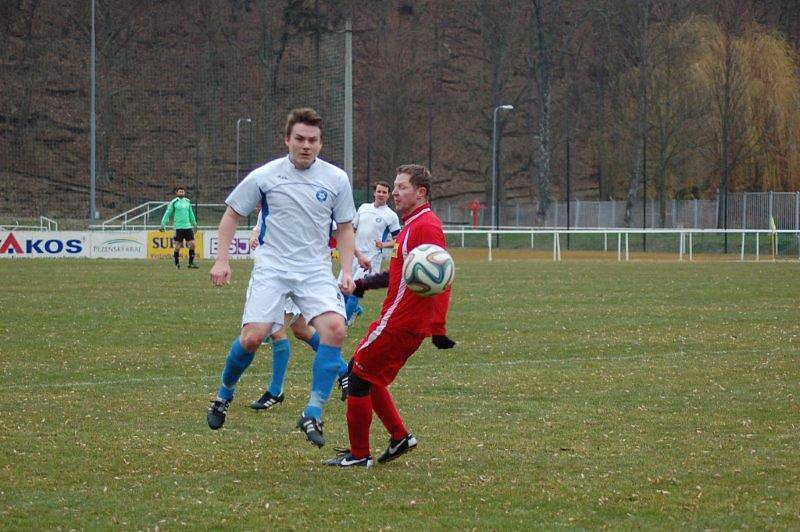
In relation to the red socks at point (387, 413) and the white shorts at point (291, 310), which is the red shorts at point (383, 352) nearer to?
the red socks at point (387, 413)

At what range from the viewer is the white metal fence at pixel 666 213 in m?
45.9

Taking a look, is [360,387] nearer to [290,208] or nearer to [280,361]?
[290,208]

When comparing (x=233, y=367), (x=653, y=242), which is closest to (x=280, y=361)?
(x=233, y=367)

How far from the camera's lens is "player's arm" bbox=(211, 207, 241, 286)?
25.2 feet

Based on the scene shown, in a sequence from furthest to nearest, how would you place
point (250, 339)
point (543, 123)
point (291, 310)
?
point (543, 123), point (291, 310), point (250, 339)

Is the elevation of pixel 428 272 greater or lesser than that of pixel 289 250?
lesser

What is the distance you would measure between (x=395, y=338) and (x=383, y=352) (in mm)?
109

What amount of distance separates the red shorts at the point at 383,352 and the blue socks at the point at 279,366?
2.35 metres

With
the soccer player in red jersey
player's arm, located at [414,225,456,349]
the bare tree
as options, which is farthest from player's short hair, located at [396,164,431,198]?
the bare tree

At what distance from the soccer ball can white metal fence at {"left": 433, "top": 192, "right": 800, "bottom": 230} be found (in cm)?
3979

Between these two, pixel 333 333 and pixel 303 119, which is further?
pixel 303 119

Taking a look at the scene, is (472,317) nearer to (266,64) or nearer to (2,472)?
(2,472)

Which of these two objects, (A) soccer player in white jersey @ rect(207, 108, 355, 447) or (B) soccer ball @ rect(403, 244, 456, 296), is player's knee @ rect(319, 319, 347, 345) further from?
(B) soccer ball @ rect(403, 244, 456, 296)

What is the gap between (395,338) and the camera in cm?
699
